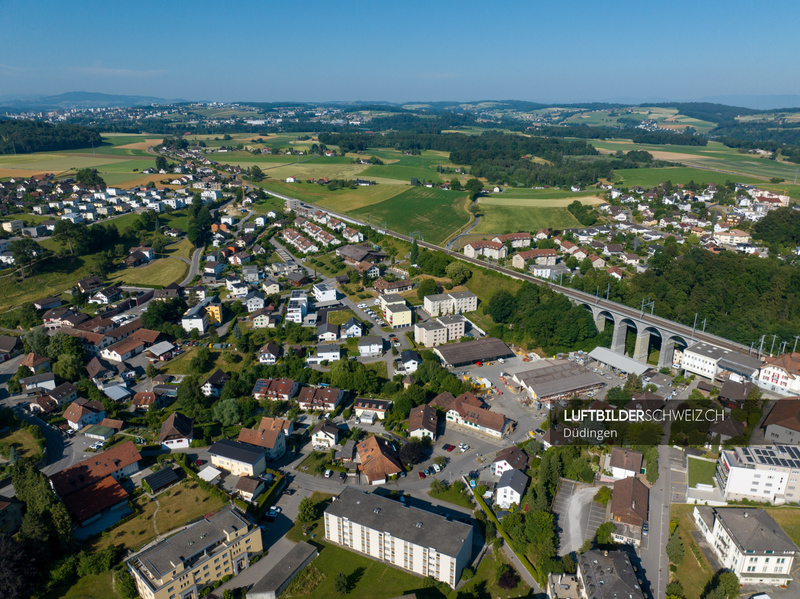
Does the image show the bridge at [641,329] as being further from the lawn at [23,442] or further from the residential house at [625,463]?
the lawn at [23,442]

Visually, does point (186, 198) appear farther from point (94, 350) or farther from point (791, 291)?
point (791, 291)

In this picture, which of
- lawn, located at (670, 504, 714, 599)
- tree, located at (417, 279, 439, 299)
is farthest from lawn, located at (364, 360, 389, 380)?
lawn, located at (670, 504, 714, 599)

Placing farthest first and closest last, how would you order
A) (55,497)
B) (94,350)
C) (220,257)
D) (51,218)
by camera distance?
(51,218) → (220,257) → (94,350) → (55,497)

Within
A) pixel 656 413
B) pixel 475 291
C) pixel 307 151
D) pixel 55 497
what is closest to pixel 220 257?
pixel 475 291

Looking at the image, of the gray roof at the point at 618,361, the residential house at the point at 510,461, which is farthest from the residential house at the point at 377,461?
the gray roof at the point at 618,361

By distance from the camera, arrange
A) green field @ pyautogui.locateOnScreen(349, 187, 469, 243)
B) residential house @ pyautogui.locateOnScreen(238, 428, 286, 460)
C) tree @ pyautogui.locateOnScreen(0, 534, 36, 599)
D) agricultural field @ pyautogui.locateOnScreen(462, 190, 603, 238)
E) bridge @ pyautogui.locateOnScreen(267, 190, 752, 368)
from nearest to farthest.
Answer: tree @ pyautogui.locateOnScreen(0, 534, 36, 599) < residential house @ pyautogui.locateOnScreen(238, 428, 286, 460) < bridge @ pyautogui.locateOnScreen(267, 190, 752, 368) < agricultural field @ pyautogui.locateOnScreen(462, 190, 603, 238) < green field @ pyautogui.locateOnScreen(349, 187, 469, 243)

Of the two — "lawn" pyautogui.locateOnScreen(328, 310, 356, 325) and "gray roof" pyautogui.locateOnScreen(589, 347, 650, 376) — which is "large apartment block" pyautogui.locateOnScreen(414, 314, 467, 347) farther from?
"gray roof" pyautogui.locateOnScreen(589, 347, 650, 376)

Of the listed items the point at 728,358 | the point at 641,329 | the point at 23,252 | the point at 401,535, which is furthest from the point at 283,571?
the point at 23,252
